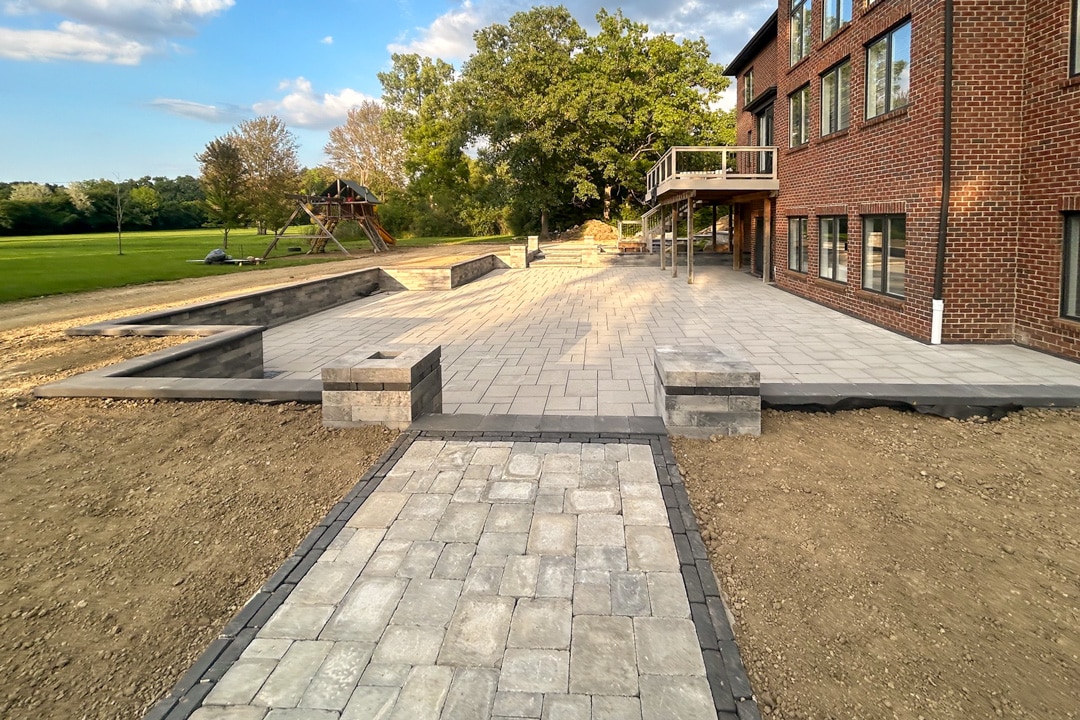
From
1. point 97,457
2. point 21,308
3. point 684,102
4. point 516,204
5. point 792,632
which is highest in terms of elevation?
point 684,102

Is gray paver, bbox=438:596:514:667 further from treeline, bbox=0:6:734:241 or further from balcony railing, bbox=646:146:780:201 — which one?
treeline, bbox=0:6:734:241

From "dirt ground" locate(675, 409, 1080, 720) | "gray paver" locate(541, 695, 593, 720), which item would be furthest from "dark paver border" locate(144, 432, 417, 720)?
"dirt ground" locate(675, 409, 1080, 720)

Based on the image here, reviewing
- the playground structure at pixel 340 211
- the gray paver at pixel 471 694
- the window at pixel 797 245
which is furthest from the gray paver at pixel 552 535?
the playground structure at pixel 340 211

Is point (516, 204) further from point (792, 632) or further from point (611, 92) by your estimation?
point (792, 632)

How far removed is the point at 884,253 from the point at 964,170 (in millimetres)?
2087

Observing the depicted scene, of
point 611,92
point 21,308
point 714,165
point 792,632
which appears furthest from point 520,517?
point 611,92

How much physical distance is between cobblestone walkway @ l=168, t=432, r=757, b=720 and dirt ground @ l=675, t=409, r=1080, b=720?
9.9 inches

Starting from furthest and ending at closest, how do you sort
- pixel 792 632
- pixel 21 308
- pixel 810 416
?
pixel 21 308, pixel 810 416, pixel 792 632

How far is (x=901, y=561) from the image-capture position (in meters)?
3.27

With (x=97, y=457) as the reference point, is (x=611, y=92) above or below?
above

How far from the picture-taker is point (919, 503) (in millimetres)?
3881

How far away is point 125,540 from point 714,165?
1142 inches

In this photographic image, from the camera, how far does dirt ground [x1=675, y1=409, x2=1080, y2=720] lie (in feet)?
8.01

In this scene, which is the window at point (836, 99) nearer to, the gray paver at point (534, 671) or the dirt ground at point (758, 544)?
the dirt ground at point (758, 544)
